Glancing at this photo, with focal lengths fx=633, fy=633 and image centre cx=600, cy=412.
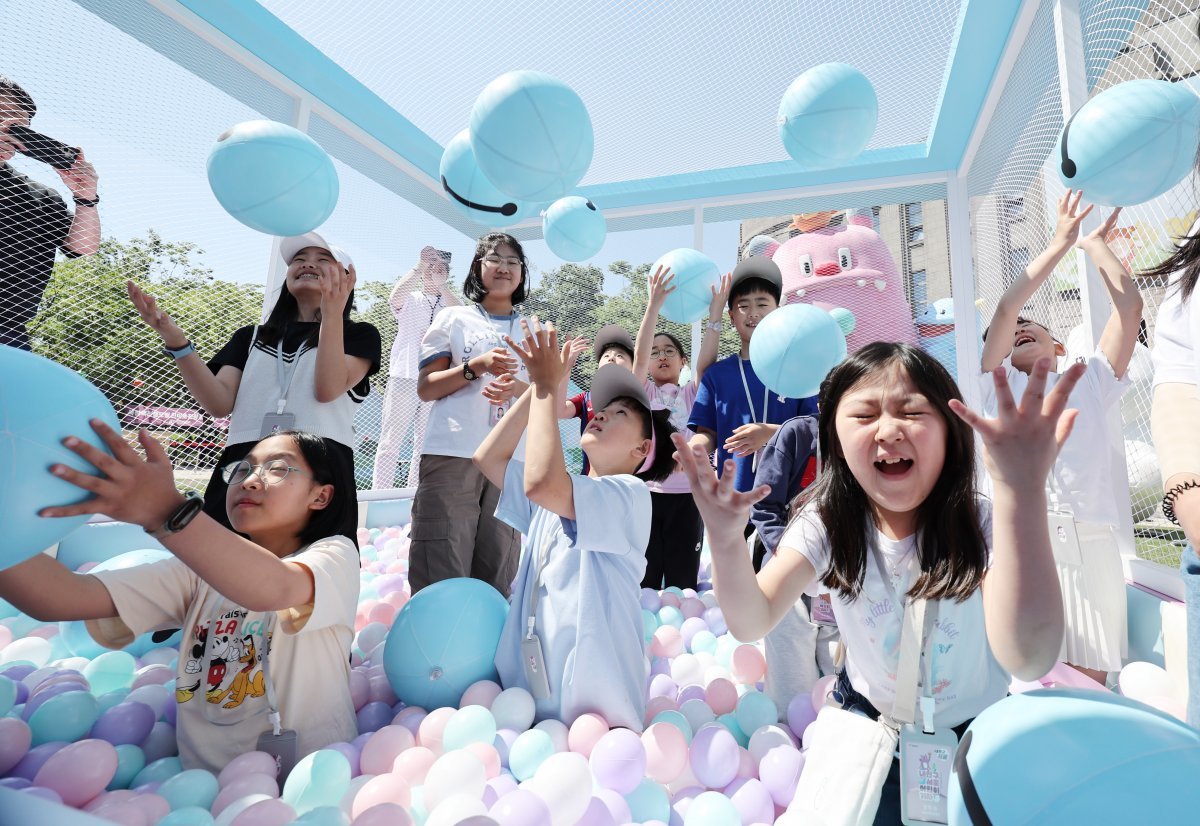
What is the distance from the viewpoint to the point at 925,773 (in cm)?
107

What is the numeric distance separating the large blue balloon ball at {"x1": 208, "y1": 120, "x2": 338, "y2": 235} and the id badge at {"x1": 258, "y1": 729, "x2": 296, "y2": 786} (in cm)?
166

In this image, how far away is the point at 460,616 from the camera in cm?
191

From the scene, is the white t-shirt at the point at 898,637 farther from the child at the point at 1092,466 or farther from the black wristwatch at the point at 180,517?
the child at the point at 1092,466

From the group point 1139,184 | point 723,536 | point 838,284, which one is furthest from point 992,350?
point 838,284

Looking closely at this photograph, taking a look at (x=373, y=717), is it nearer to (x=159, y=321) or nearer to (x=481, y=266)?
(x=159, y=321)

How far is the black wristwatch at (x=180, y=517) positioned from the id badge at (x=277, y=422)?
1046mm

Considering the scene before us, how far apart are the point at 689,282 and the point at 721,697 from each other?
7.09 ft

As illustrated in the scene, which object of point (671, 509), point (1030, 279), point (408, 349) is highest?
point (408, 349)

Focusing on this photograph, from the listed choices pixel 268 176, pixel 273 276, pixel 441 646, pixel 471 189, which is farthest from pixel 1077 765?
pixel 273 276

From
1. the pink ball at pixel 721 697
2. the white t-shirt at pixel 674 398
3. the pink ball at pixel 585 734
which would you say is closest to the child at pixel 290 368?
the pink ball at pixel 585 734

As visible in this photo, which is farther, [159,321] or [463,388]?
[463,388]

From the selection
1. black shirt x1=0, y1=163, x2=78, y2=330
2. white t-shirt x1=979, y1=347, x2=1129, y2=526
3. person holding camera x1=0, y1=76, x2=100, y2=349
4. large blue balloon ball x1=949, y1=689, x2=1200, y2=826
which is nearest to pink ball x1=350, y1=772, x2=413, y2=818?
large blue balloon ball x1=949, y1=689, x2=1200, y2=826

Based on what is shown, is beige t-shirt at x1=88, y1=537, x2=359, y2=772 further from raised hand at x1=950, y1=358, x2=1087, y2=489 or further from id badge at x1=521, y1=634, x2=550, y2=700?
raised hand at x1=950, y1=358, x2=1087, y2=489

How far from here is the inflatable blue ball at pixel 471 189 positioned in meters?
2.93
